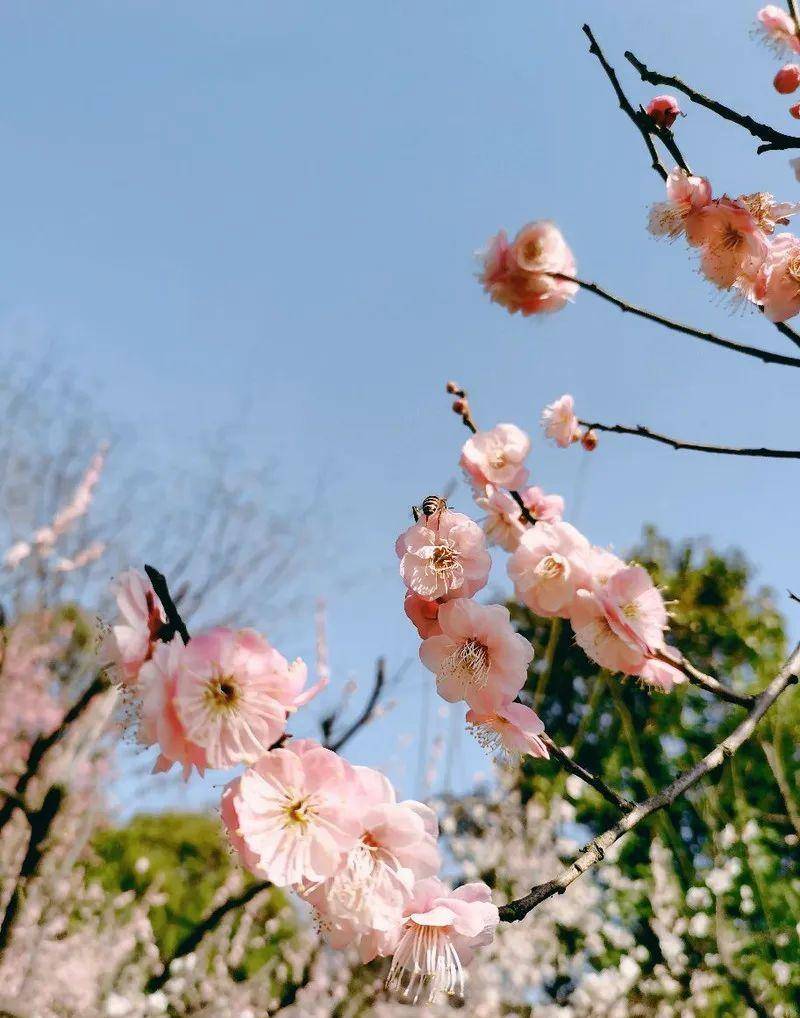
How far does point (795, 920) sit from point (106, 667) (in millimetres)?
5259

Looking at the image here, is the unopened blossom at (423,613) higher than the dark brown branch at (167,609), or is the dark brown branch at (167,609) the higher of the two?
the unopened blossom at (423,613)

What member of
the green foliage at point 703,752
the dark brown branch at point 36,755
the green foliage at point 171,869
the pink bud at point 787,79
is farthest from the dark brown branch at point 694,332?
the green foliage at point 171,869

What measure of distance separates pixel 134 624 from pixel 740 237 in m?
1.29

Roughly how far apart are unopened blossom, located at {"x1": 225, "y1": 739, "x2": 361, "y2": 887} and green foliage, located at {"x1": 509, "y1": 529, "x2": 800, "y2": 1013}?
3.39 meters

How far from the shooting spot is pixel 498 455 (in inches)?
64.4

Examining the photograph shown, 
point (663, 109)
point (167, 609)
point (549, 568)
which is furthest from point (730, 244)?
point (167, 609)

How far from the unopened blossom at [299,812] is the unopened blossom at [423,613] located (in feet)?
1.05

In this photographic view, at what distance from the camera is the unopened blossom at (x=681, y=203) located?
1448 millimetres

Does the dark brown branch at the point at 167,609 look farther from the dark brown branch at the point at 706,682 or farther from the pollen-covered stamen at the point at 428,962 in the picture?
the dark brown branch at the point at 706,682

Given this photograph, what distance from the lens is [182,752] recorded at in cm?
82

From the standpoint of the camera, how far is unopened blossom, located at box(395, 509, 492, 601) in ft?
3.51

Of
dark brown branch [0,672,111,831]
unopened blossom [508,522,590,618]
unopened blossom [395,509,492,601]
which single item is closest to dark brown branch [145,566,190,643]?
unopened blossom [395,509,492,601]

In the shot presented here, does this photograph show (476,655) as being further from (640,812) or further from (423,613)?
(640,812)

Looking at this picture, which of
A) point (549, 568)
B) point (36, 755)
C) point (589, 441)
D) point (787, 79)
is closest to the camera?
point (549, 568)
